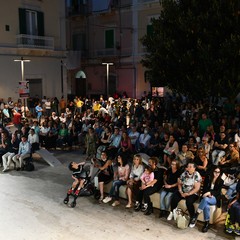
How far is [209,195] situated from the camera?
754 cm

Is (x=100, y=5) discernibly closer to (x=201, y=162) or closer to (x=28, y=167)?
(x=28, y=167)

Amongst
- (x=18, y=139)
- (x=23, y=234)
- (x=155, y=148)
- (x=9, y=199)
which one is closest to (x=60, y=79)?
(x=18, y=139)

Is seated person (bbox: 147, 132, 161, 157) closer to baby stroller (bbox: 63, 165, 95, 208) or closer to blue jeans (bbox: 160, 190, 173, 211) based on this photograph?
baby stroller (bbox: 63, 165, 95, 208)

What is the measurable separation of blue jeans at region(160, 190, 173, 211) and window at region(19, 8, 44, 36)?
57.5ft

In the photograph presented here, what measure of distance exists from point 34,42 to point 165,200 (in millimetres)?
17513

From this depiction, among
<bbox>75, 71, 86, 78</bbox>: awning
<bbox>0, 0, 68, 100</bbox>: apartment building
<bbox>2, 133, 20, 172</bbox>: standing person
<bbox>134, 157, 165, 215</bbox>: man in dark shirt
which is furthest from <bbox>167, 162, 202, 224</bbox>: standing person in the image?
<bbox>75, 71, 86, 78</bbox>: awning

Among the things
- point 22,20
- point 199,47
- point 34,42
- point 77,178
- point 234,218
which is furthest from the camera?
point 34,42

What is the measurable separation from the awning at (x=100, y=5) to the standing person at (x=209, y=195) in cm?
2338

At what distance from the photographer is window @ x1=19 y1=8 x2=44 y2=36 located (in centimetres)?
2233

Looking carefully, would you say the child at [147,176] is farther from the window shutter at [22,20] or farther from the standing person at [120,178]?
the window shutter at [22,20]

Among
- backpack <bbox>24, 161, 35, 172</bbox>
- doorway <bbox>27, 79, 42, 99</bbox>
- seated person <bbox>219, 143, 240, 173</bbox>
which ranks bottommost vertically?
backpack <bbox>24, 161, 35, 172</bbox>

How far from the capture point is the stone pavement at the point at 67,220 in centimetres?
741

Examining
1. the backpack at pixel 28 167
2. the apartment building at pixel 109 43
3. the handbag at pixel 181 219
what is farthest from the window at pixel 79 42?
the handbag at pixel 181 219

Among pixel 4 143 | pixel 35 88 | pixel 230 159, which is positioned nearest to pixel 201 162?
pixel 230 159
